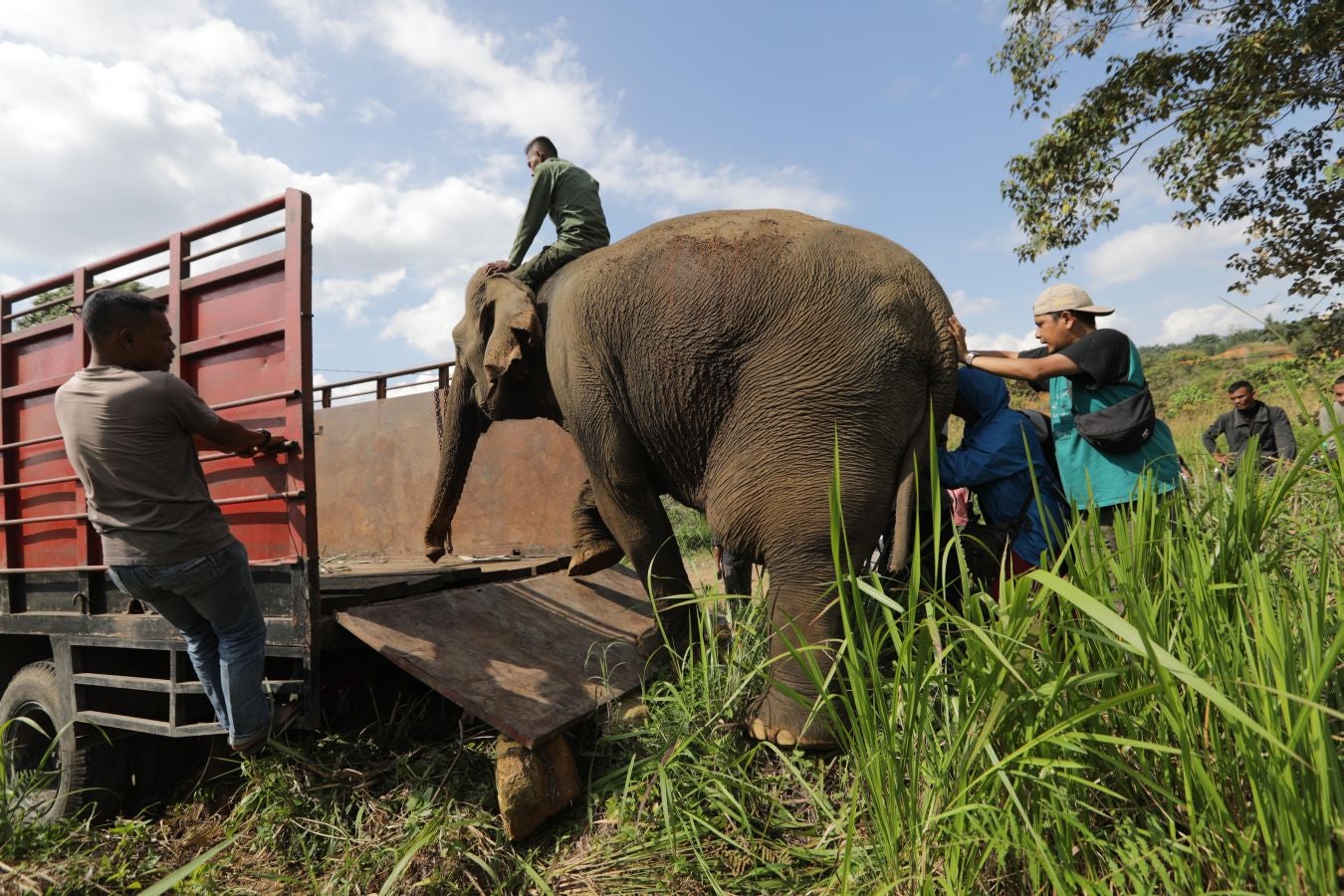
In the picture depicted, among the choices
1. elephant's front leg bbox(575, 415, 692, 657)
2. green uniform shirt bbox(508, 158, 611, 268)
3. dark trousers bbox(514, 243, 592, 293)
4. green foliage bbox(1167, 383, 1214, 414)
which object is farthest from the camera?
green foliage bbox(1167, 383, 1214, 414)

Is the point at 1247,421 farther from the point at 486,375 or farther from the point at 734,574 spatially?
the point at 486,375

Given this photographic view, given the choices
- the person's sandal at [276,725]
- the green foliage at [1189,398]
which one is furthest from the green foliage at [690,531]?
the green foliage at [1189,398]

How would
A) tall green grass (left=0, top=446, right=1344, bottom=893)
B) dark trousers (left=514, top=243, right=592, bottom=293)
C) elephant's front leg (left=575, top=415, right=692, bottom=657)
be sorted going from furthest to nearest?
dark trousers (left=514, top=243, right=592, bottom=293) → elephant's front leg (left=575, top=415, right=692, bottom=657) → tall green grass (left=0, top=446, right=1344, bottom=893)

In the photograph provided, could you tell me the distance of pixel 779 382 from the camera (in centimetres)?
285

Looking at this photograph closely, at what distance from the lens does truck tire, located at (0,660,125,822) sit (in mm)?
3246

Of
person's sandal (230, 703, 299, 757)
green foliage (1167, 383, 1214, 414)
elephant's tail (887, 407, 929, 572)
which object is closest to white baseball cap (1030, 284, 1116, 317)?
elephant's tail (887, 407, 929, 572)

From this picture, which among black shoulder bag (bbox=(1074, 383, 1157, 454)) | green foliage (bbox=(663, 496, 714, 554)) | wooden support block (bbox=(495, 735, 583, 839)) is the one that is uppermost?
black shoulder bag (bbox=(1074, 383, 1157, 454))

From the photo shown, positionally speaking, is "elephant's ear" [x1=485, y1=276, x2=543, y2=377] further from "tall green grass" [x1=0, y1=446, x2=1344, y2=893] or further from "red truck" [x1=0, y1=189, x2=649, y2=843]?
"tall green grass" [x1=0, y1=446, x2=1344, y2=893]

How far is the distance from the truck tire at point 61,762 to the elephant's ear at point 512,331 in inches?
89.7

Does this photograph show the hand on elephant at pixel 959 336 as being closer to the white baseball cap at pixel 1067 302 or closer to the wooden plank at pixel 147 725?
the white baseball cap at pixel 1067 302

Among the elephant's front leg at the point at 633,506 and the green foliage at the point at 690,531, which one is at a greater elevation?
the elephant's front leg at the point at 633,506

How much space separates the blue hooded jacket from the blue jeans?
269 centimetres

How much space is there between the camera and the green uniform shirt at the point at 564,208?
4230mm

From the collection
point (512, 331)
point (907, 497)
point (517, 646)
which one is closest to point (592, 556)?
point (517, 646)
